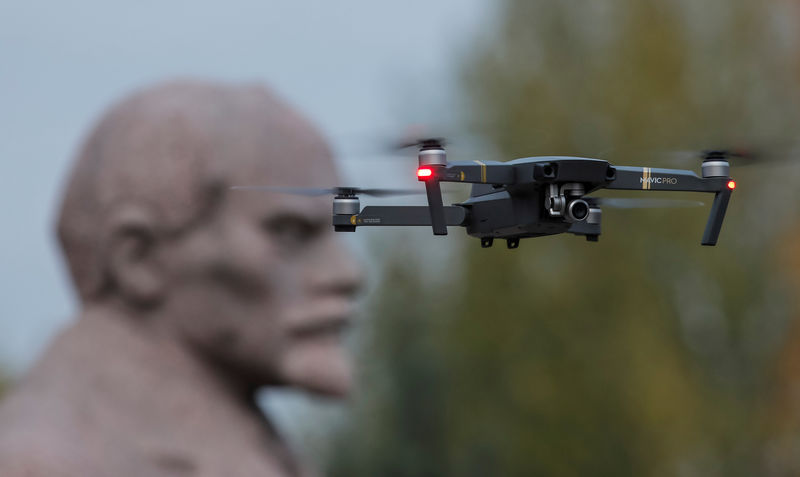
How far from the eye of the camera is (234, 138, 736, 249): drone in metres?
3.69

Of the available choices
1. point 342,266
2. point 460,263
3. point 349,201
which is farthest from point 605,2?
point 349,201

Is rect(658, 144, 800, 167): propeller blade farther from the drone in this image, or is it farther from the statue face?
the statue face

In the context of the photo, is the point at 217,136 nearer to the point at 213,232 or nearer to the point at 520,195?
the point at 213,232

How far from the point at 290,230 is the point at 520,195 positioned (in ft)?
33.3

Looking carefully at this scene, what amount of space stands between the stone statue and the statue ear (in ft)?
0.05

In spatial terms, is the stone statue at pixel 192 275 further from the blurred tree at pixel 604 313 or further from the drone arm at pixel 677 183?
the drone arm at pixel 677 183

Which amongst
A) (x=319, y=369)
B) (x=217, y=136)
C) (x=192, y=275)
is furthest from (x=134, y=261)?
(x=319, y=369)

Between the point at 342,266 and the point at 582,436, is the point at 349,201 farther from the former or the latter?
A: the point at 582,436

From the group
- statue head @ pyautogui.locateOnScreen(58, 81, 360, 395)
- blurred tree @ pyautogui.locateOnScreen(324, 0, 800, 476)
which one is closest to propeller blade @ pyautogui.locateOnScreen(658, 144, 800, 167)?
statue head @ pyautogui.locateOnScreen(58, 81, 360, 395)

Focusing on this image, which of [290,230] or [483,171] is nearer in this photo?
[483,171]

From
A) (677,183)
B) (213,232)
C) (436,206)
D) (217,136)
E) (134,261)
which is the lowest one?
(134,261)

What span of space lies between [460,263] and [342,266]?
38.4 ft

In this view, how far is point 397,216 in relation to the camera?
3.94 metres

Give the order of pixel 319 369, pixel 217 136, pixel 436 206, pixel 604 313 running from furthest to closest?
pixel 604 313, pixel 319 369, pixel 217 136, pixel 436 206
